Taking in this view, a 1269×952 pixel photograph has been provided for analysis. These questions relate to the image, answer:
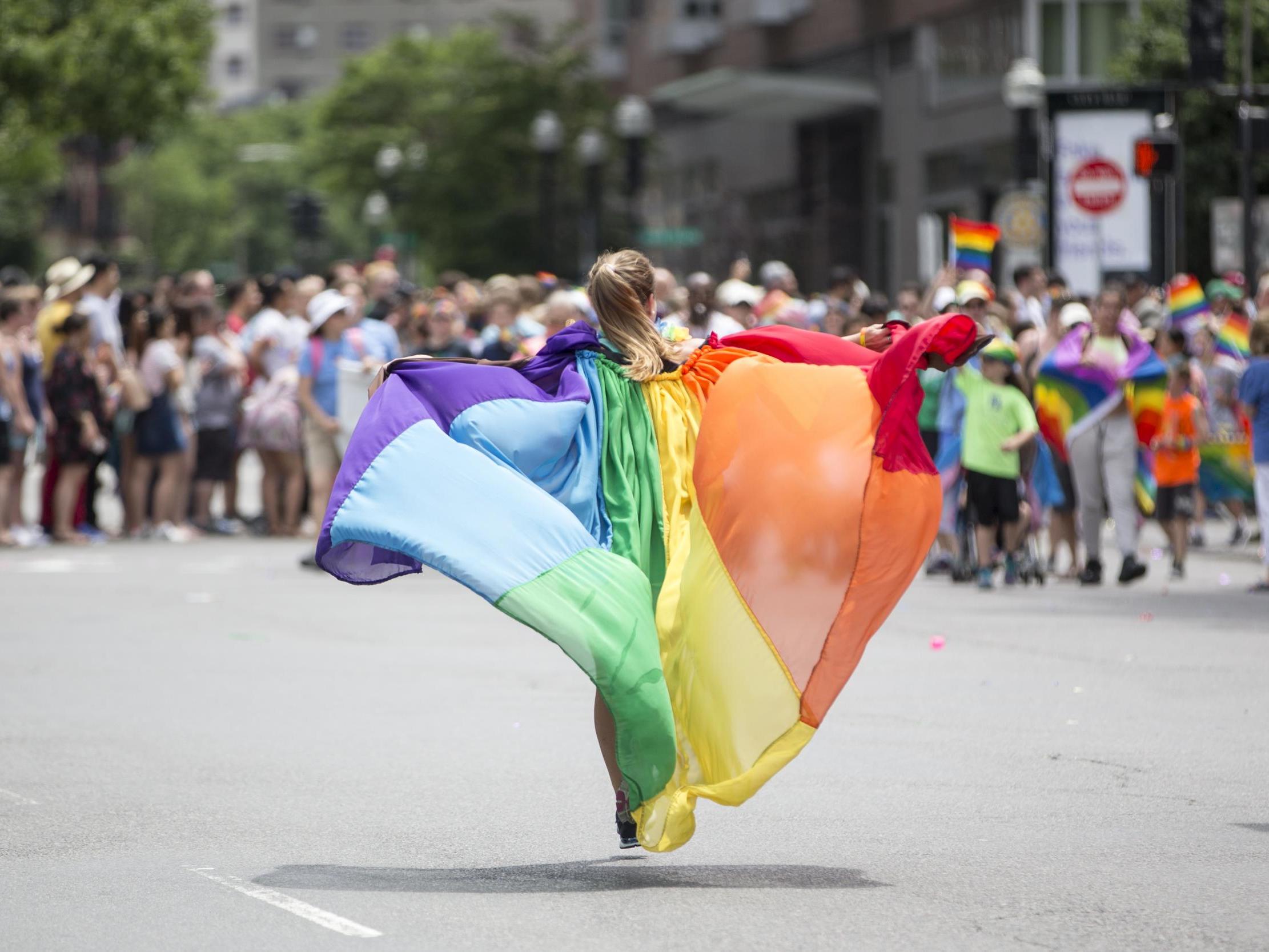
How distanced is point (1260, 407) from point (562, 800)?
28.0 feet

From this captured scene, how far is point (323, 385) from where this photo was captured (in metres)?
17.6

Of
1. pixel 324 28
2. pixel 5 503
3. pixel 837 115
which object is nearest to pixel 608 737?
pixel 5 503

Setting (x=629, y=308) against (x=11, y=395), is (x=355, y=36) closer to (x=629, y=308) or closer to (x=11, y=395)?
(x=11, y=395)

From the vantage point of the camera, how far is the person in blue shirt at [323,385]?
56.9ft

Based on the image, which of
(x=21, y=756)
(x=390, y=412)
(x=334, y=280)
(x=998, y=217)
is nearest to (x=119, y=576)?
(x=334, y=280)

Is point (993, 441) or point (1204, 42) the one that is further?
point (1204, 42)

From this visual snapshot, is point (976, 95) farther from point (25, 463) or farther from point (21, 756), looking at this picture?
point (21, 756)

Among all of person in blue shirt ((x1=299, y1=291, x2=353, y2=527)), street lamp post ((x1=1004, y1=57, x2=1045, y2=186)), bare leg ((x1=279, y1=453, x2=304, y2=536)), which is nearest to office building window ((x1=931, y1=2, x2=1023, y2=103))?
street lamp post ((x1=1004, y1=57, x2=1045, y2=186))

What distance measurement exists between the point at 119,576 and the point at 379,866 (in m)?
10.2

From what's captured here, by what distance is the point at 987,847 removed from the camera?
23.1ft

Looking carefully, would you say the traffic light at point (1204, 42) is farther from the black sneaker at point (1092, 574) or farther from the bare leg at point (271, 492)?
the bare leg at point (271, 492)

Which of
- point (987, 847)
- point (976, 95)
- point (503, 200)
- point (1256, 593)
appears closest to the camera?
point (987, 847)

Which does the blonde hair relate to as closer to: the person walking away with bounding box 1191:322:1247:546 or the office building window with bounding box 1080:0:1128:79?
the person walking away with bounding box 1191:322:1247:546

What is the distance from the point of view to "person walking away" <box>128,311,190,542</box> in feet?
63.6
